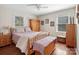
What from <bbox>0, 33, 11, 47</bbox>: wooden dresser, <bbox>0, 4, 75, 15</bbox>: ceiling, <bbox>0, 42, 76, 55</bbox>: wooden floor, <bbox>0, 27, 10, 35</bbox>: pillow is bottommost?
<bbox>0, 42, 76, 55</bbox>: wooden floor

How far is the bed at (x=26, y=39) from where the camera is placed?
5.61ft

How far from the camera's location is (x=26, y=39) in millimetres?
1714

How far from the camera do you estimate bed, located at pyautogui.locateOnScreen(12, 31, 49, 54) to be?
5.61 ft

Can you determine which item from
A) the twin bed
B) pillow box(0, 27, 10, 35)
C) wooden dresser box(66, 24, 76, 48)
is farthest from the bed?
wooden dresser box(66, 24, 76, 48)

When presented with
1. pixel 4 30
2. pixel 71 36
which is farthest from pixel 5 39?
pixel 71 36

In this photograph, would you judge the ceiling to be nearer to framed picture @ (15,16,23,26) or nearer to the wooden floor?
framed picture @ (15,16,23,26)

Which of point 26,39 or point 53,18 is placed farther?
point 53,18

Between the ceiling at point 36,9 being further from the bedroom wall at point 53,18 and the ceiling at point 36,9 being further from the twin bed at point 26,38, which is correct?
the twin bed at point 26,38

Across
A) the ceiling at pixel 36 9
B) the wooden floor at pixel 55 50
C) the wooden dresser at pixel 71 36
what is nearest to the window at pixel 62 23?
the wooden dresser at pixel 71 36

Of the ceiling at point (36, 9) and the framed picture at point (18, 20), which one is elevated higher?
the ceiling at point (36, 9)

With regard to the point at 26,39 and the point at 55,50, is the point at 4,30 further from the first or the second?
the point at 55,50

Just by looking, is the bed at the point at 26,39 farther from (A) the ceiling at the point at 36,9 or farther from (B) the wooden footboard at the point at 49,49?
(A) the ceiling at the point at 36,9

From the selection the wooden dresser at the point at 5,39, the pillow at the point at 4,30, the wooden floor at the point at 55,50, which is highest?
the pillow at the point at 4,30
